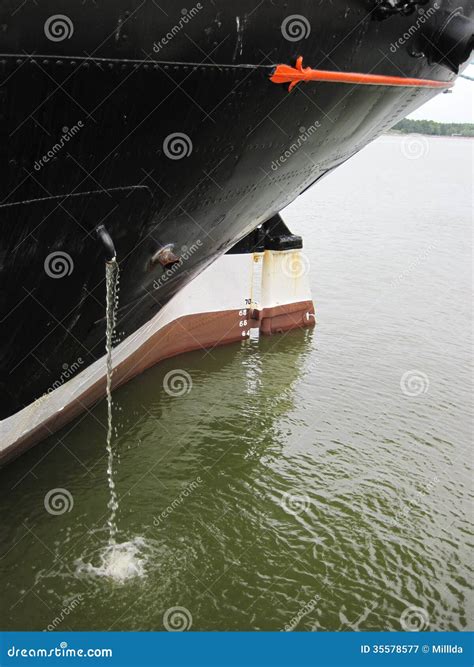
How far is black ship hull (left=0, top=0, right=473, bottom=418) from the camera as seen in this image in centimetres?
318

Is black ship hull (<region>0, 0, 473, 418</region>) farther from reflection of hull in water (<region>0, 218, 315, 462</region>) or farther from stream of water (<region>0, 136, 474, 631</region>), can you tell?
reflection of hull in water (<region>0, 218, 315, 462</region>)

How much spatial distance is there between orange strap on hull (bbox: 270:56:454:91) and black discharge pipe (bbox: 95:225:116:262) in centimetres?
143

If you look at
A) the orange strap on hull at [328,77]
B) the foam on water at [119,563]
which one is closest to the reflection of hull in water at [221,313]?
the foam on water at [119,563]

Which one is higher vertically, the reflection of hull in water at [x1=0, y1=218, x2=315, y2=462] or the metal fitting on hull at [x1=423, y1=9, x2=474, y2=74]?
the reflection of hull in water at [x1=0, y1=218, x2=315, y2=462]

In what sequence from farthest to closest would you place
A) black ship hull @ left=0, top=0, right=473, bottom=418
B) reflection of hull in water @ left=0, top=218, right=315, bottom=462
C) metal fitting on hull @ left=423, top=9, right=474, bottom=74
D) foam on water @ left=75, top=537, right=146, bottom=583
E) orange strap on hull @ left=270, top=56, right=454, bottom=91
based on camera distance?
reflection of hull in water @ left=0, top=218, right=315, bottom=462, foam on water @ left=75, top=537, right=146, bottom=583, metal fitting on hull @ left=423, top=9, right=474, bottom=74, orange strap on hull @ left=270, top=56, right=454, bottom=91, black ship hull @ left=0, top=0, right=473, bottom=418

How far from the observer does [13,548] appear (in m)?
6.49

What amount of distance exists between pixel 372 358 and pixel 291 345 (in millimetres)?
1647

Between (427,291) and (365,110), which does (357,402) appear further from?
(427,291)

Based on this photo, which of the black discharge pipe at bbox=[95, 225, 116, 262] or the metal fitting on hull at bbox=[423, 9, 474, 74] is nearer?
the black discharge pipe at bbox=[95, 225, 116, 262]

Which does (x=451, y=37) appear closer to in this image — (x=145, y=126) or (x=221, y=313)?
(x=145, y=126)

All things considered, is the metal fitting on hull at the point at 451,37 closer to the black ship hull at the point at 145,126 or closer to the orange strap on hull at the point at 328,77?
the black ship hull at the point at 145,126

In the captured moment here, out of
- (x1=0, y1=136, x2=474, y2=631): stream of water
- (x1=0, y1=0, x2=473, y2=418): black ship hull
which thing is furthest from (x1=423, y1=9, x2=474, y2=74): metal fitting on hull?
(x1=0, y1=136, x2=474, y2=631): stream of water

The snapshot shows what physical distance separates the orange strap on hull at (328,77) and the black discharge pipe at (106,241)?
4.70 feet

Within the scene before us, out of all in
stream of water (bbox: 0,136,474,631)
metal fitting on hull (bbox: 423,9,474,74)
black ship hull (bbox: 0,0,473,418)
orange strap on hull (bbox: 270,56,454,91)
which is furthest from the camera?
stream of water (bbox: 0,136,474,631)
